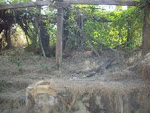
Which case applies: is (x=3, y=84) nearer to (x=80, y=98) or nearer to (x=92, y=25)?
(x=80, y=98)

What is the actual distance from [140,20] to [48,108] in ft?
13.7

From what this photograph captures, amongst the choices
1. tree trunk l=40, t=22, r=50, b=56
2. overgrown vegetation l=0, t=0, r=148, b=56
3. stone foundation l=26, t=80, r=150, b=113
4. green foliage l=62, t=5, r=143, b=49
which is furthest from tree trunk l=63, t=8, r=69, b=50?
stone foundation l=26, t=80, r=150, b=113

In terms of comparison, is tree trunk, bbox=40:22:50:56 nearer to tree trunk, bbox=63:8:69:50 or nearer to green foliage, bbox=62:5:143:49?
tree trunk, bbox=63:8:69:50

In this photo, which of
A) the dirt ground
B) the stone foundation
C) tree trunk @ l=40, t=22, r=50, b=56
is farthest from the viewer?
tree trunk @ l=40, t=22, r=50, b=56

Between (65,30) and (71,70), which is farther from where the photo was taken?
(65,30)

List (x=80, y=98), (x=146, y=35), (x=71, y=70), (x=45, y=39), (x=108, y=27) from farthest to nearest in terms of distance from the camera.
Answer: (x=45, y=39) → (x=108, y=27) → (x=146, y=35) → (x=71, y=70) → (x=80, y=98)

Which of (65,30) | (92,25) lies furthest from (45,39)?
(92,25)

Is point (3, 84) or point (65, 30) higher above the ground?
point (65, 30)

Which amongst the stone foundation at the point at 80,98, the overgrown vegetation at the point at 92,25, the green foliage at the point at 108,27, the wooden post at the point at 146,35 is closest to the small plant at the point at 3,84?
the stone foundation at the point at 80,98

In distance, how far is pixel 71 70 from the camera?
599 cm

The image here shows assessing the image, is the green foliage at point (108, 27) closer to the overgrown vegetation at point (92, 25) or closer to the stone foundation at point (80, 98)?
the overgrown vegetation at point (92, 25)

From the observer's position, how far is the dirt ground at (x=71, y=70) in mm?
4785

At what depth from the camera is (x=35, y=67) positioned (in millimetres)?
6527

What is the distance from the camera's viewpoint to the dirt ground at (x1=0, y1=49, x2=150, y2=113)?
15.7 feet
